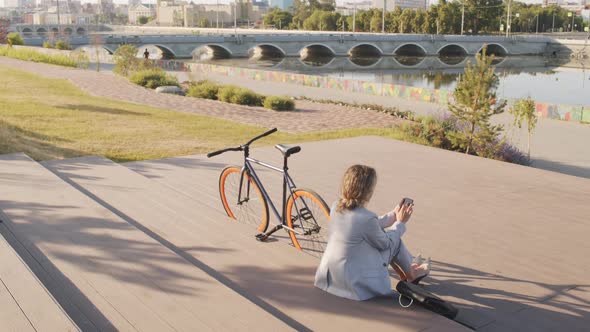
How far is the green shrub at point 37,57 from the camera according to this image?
27625 mm

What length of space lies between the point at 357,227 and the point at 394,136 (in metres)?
8.09

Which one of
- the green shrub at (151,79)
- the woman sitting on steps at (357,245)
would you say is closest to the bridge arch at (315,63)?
the green shrub at (151,79)

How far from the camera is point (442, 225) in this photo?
19.5 ft

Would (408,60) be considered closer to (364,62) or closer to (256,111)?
(364,62)

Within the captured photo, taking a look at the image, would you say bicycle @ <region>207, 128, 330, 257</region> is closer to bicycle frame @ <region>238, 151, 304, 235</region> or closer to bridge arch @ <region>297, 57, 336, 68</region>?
bicycle frame @ <region>238, 151, 304, 235</region>

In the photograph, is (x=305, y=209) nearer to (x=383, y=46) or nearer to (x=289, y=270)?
(x=289, y=270)

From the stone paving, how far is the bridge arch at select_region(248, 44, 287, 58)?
155ft

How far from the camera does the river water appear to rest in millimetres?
37812

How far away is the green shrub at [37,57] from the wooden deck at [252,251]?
2119 centimetres

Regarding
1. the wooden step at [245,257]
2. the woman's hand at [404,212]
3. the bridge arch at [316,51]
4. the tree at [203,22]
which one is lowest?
the wooden step at [245,257]

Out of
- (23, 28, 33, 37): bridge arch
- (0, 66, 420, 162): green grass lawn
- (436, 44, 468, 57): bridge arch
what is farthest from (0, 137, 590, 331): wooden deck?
(23, 28, 33, 37): bridge arch

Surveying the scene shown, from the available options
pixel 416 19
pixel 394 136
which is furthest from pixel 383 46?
pixel 394 136

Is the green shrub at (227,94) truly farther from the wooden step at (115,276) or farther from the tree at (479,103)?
the wooden step at (115,276)

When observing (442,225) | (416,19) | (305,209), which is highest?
(416,19)
